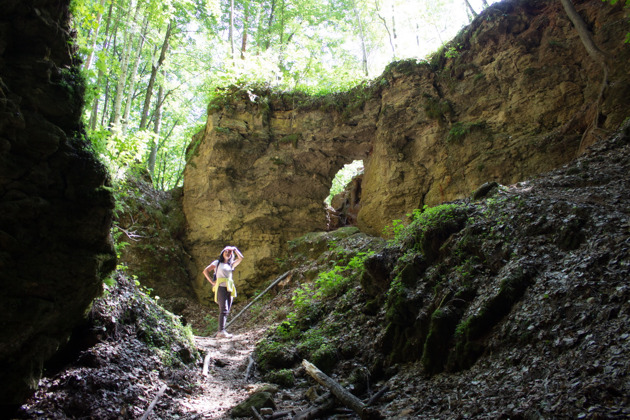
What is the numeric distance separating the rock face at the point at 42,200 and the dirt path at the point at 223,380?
2.19 m

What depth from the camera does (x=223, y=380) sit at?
6.21 metres

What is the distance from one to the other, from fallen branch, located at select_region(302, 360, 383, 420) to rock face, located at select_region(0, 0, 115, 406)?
3.35 m

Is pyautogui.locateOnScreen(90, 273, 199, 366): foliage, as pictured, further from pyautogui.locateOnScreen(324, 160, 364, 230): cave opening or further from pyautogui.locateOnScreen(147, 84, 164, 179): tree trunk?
pyautogui.locateOnScreen(147, 84, 164, 179): tree trunk

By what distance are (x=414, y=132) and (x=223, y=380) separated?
37.6 feet

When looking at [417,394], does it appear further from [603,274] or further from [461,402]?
[603,274]

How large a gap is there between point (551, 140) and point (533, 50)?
3504 millimetres

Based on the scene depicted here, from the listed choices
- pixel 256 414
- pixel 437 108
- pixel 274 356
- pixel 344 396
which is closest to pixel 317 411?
pixel 344 396

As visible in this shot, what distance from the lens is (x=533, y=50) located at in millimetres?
11180

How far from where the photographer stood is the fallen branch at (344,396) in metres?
3.94

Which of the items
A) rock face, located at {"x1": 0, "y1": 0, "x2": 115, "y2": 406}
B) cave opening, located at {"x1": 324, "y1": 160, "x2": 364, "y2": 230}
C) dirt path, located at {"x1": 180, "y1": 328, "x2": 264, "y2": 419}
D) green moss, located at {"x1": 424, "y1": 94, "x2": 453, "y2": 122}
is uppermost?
green moss, located at {"x1": 424, "y1": 94, "x2": 453, "y2": 122}

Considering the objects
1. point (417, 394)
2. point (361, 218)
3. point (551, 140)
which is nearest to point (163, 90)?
point (361, 218)

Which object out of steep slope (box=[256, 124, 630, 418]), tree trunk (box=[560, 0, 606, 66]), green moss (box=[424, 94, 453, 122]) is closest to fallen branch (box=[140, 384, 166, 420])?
steep slope (box=[256, 124, 630, 418])

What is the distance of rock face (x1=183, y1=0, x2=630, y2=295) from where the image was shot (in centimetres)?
1012

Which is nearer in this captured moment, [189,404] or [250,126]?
[189,404]
